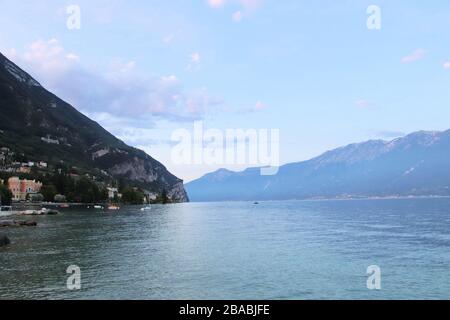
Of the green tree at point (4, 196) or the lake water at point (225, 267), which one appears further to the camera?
the green tree at point (4, 196)

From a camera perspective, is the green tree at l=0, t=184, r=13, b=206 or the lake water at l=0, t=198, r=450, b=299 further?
the green tree at l=0, t=184, r=13, b=206

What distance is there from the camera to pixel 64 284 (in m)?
39.4

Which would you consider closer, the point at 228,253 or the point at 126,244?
the point at 228,253

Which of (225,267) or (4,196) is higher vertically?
(4,196)

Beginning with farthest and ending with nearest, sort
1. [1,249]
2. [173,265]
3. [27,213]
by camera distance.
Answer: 1. [27,213]
2. [1,249]
3. [173,265]

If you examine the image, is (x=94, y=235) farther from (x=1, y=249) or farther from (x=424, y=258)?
(x=424, y=258)

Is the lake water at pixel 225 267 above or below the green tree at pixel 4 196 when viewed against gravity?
below

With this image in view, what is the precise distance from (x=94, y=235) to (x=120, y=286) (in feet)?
155

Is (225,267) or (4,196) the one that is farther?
(4,196)

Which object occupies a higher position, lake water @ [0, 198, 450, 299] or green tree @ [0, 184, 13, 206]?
green tree @ [0, 184, 13, 206]

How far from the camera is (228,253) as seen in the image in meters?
61.9

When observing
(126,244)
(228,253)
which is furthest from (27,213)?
(228,253)
